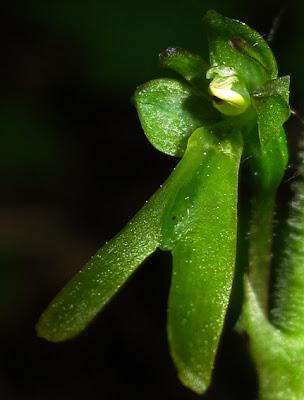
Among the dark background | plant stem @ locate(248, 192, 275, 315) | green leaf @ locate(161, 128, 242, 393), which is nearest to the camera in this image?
green leaf @ locate(161, 128, 242, 393)

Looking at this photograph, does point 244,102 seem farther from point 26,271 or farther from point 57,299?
point 26,271

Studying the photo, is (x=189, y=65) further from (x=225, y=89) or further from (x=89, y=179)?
(x=89, y=179)

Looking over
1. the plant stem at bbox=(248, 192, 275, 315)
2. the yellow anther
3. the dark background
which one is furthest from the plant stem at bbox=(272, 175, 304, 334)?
the dark background

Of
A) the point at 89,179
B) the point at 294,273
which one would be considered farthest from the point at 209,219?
the point at 89,179

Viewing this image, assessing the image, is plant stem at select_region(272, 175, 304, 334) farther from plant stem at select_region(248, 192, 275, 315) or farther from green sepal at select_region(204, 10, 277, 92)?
green sepal at select_region(204, 10, 277, 92)

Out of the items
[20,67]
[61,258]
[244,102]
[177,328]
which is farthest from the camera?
[20,67]

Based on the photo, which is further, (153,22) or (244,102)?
(153,22)

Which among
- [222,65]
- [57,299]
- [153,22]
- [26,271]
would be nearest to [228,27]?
[222,65]
